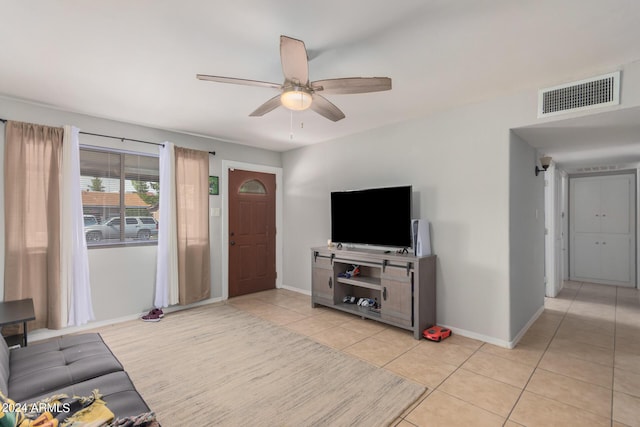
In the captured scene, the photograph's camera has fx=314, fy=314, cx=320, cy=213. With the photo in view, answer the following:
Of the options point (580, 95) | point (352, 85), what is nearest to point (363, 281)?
point (352, 85)

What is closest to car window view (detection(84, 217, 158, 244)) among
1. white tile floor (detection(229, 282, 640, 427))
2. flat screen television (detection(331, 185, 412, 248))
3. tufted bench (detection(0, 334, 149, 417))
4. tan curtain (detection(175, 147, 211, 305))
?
tan curtain (detection(175, 147, 211, 305))

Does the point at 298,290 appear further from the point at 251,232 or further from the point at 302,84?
the point at 302,84

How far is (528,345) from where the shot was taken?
3.13 meters

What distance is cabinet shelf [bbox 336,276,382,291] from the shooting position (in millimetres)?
3750

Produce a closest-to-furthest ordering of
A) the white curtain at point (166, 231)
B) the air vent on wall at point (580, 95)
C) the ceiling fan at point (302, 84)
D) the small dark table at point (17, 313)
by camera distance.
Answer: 1. the ceiling fan at point (302, 84)
2. the small dark table at point (17, 313)
3. the air vent on wall at point (580, 95)
4. the white curtain at point (166, 231)

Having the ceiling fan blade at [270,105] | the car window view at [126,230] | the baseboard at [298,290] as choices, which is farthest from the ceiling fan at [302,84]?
the baseboard at [298,290]

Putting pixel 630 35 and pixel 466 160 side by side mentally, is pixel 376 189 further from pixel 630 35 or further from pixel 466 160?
pixel 630 35

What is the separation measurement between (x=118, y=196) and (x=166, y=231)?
2.30 feet

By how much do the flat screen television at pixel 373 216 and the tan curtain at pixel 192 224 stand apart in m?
1.85

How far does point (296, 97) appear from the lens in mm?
2135

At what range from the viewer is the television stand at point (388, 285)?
3.33 m

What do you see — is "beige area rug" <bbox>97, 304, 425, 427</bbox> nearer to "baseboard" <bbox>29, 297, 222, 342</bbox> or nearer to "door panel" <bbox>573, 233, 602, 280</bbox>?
"baseboard" <bbox>29, 297, 222, 342</bbox>

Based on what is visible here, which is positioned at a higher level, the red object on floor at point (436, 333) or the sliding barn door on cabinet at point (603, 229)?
the sliding barn door on cabinet at point (603, 229)

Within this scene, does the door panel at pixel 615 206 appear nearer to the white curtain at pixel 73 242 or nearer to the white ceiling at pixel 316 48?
the white ceiling at pixel 316 48
